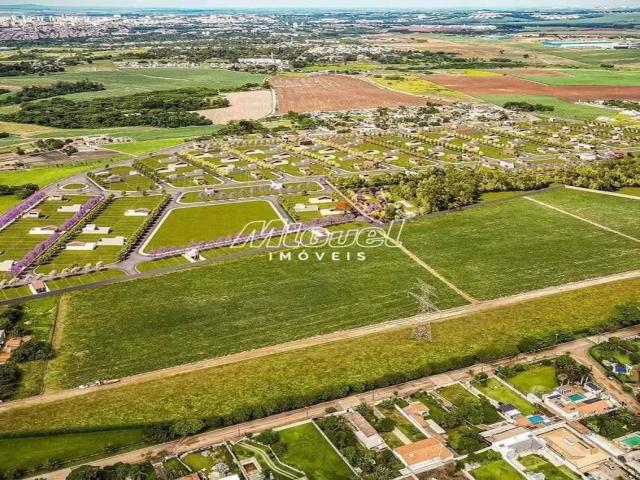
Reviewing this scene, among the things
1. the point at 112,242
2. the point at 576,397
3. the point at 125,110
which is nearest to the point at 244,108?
the point at 125,110

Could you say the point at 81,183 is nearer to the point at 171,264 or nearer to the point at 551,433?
the point at 171,264

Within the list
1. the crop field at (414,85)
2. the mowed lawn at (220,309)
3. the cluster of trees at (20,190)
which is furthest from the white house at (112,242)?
the crop field at (414,85)

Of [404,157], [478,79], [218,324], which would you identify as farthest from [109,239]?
[478,79]

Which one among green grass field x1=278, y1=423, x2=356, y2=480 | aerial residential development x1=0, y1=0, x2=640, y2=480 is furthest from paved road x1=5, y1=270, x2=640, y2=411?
green grass field x1=278, y1=423, x2=356, y2=480

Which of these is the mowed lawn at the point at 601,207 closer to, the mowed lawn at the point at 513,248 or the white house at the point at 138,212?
the mowed lawn at the point at 513,248

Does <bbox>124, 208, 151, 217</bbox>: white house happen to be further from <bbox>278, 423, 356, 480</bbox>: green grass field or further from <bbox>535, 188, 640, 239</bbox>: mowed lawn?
<bbox>535, 188, 640, 239</bbox>: mowed lawn
